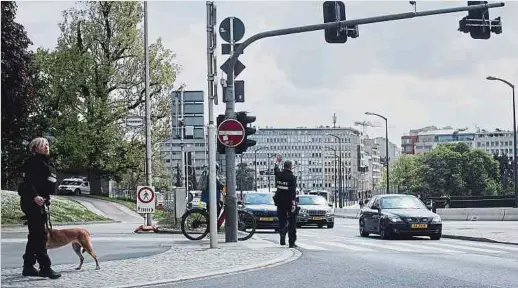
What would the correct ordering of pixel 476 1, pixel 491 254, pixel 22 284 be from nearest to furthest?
pixel 22 284
pixel 491 254
pixel 476 1

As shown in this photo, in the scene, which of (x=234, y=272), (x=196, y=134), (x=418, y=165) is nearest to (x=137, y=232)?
(x=196, y=134)

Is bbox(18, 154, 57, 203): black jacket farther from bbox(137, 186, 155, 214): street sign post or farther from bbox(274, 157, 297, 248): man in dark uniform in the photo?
bbox(137, 186, 155, 214): street sign post

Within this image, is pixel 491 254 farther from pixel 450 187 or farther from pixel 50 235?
pixel 450 187

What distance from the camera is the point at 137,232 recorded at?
84.9ft

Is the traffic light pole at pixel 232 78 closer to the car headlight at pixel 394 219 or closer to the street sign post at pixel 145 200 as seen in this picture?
the car headlight at pixel 394 219

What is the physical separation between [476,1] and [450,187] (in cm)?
10792

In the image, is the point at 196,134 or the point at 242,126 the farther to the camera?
the point at 196,134

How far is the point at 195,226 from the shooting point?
20.1 m

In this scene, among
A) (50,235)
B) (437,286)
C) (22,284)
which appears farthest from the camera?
(50,235)

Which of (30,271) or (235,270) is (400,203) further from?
(30,271)

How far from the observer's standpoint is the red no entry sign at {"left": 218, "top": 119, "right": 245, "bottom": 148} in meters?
17.6

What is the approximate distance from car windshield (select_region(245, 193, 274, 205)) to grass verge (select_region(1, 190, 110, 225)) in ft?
31.7

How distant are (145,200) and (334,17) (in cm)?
994

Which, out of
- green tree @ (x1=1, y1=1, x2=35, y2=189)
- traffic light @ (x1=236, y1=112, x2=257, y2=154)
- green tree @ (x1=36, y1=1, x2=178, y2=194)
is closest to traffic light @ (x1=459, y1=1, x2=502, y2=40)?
traffic light @ (x1=236, y1=112, x2=257, y2=154)
